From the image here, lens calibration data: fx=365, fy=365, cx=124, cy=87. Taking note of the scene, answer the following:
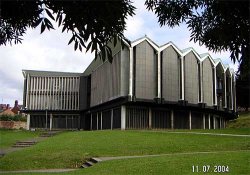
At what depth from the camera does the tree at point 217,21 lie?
394 cm

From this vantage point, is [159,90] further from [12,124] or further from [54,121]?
[12,124]

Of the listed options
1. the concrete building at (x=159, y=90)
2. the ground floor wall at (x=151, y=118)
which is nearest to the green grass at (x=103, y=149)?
the concrete building at (x=159, y=90)

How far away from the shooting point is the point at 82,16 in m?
4.00

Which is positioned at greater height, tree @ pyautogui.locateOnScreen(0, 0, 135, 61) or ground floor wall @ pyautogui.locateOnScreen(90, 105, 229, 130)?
tree @ pyautogui.locateOnScreen(0, 0, 135, 61)

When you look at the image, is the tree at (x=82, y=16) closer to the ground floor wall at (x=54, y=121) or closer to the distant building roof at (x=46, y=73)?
the ground floor wall at (x=54, y=121)

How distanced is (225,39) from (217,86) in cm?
5001

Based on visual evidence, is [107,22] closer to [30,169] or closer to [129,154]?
[30,169]

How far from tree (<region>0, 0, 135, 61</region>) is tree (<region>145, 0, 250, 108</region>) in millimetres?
742

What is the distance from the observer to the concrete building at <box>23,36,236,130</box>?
41.7 m

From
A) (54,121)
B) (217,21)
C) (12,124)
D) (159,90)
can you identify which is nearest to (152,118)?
(159,90)

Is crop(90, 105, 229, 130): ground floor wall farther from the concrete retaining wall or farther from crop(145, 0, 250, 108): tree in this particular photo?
crop(145, 0, 250, 108): tree

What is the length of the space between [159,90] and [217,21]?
1505 inches

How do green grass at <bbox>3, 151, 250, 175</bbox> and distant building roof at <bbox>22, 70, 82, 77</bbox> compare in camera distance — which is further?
distant building roof at <bbox>22, 70, 82, 77</bbox>

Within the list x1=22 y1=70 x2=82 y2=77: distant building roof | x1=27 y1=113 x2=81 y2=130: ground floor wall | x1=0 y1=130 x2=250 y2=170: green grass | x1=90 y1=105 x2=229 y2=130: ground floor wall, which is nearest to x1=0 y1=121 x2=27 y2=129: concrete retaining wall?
x1=27 y1=113 x2=81 y2=130: ground floor wall
